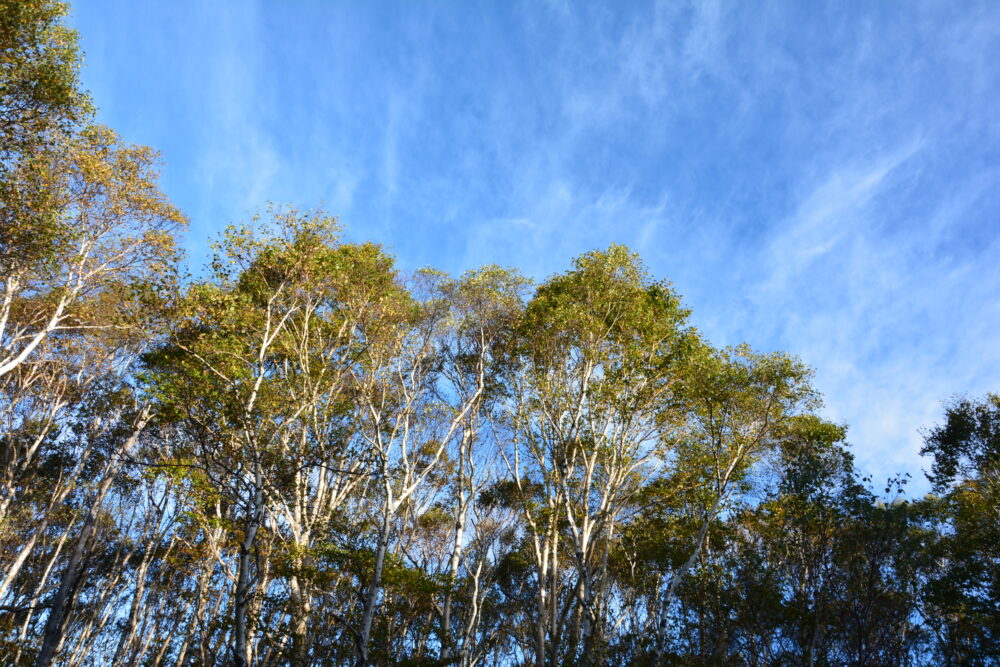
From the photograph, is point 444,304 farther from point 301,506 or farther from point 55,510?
point 55,510

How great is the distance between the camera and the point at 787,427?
15477mm

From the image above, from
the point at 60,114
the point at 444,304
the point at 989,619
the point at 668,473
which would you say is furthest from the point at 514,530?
the point at 60,114

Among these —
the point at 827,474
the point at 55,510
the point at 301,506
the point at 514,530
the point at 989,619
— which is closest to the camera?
the point at 301,506

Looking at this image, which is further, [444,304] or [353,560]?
[444,304]

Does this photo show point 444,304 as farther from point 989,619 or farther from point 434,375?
point 989,619

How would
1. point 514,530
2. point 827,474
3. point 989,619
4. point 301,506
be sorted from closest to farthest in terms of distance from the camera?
1. point 301,506
2. point 989,619
3. point 827,474
4. point 514,530

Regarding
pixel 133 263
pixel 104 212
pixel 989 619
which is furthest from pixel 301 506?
pixel 989 619

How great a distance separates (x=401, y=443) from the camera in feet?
47.8

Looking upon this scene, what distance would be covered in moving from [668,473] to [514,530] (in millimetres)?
7490

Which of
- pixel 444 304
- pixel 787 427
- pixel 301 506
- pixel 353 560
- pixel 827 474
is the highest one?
pixel 444 304

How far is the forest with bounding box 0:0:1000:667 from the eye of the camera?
35.9 feet

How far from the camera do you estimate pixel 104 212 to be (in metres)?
13.4

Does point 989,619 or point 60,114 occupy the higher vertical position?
point 60,114

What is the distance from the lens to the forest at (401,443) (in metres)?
11.0
